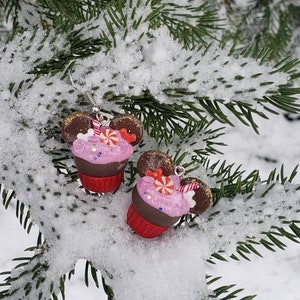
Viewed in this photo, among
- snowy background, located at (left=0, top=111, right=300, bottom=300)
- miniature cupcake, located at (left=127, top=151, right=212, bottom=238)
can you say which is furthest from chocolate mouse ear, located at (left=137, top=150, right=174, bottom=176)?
snowy background, located at (left=0, top=111, right=300, bottom=300)

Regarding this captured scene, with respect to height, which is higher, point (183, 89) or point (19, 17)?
point (183, 89)

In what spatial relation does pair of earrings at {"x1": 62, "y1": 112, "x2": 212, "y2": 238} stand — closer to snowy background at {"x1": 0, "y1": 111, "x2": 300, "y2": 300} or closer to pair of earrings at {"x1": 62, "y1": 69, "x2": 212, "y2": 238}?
pair of earrings at {"x1": 62, "y1": 69, "x2": 212, "y2": 238}

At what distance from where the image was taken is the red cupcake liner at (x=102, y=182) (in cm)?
57

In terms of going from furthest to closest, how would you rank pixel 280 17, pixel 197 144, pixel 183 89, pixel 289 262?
pixel 289 262
pixel 280 17
pixel 197 144
pixel 183 89

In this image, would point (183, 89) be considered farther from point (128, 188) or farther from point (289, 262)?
point (289, 262)

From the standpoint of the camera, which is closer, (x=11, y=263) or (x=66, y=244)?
(x=66, y=244)

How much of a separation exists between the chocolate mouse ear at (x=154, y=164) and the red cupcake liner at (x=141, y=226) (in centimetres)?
5

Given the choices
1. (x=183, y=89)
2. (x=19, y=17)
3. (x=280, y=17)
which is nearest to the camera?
(x=183, y=89)

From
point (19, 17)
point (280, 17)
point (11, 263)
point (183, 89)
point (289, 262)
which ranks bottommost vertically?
point (11, 263)

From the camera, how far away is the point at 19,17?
89cm

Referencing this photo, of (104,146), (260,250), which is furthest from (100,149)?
(260,250)

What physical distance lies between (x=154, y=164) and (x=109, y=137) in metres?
0.07

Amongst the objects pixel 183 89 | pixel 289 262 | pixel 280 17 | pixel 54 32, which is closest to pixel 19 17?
A: pixel 54 32

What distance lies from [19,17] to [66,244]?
53cm
